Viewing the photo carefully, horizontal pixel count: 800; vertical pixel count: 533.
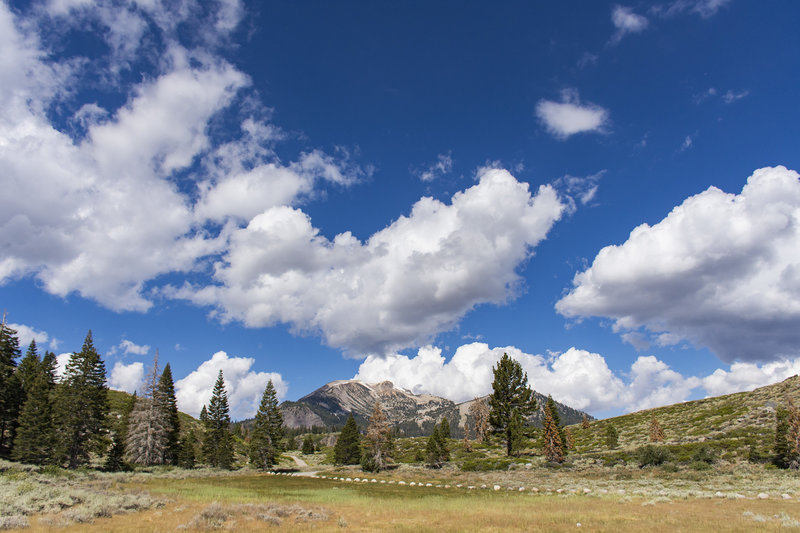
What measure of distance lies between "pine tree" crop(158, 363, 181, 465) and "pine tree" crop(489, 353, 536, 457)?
2149 inches

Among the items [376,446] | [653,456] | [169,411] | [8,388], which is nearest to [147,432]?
[169,411]

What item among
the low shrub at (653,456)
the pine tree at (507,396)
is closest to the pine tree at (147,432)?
the pine tree at (507,396)

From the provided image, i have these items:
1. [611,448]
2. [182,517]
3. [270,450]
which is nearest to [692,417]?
[611,448]

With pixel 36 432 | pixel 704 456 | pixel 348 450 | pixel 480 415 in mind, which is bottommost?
pixel 348 450

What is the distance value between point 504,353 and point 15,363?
7469 cm

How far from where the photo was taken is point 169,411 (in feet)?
240

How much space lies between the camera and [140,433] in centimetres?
6494

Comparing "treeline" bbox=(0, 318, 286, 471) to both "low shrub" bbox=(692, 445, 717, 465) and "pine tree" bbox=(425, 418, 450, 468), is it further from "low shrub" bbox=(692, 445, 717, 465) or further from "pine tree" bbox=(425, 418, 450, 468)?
"low shrub" bbox=(692, 445, 717, 465)

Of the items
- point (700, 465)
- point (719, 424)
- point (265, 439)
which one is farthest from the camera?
point (265, 439)

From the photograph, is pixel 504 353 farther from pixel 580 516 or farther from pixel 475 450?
pixel 580 516

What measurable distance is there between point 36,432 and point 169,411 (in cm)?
2383

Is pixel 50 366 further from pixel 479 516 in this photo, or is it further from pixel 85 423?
pixel 479 516

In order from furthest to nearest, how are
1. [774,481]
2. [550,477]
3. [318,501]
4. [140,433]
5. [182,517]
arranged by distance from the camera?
[140,433]
[550,477]
[774,481]
[318,501]
[182,517]

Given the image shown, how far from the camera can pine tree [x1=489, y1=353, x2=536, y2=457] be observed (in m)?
67.2
